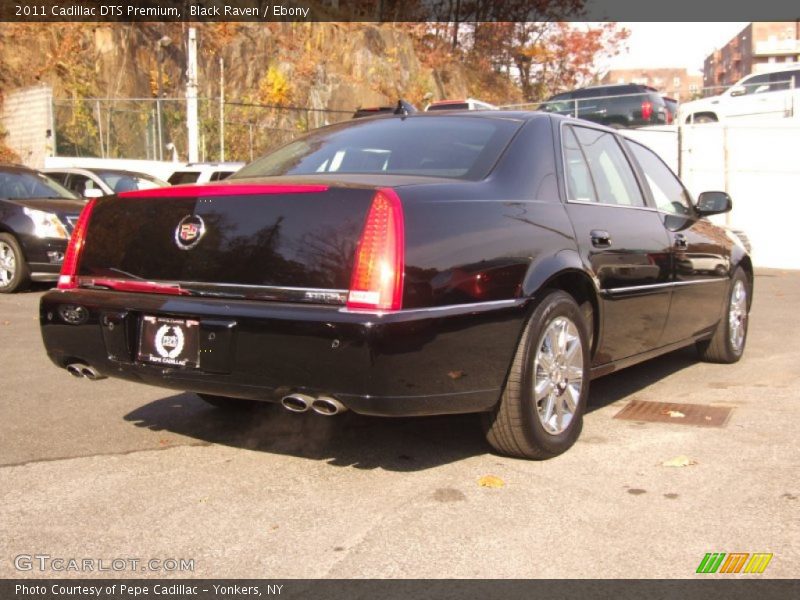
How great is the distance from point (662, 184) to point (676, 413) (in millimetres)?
1573

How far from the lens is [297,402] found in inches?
135

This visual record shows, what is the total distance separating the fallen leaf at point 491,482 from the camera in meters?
3.64

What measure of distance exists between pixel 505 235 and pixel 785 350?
170 inches

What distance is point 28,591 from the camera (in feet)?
8.70

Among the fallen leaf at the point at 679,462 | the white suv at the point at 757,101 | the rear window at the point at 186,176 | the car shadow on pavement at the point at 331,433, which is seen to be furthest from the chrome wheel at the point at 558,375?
the white suv at the point at 757,101

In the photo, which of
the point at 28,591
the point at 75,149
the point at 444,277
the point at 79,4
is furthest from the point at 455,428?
the point at 79,4

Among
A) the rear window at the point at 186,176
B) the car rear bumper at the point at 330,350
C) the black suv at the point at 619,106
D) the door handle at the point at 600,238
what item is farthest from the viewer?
the black suv at the point at 619,106

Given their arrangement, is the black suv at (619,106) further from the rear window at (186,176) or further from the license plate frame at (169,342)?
the license plate frame at (169,342)

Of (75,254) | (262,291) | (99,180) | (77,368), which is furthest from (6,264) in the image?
(262,291)

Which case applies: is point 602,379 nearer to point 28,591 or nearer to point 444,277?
point 444,277

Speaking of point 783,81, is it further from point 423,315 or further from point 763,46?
point 763,46

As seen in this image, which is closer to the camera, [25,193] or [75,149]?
[25,193]

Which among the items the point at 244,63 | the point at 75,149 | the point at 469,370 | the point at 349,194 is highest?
the point at 244,63

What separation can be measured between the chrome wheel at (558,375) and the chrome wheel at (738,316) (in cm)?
261
